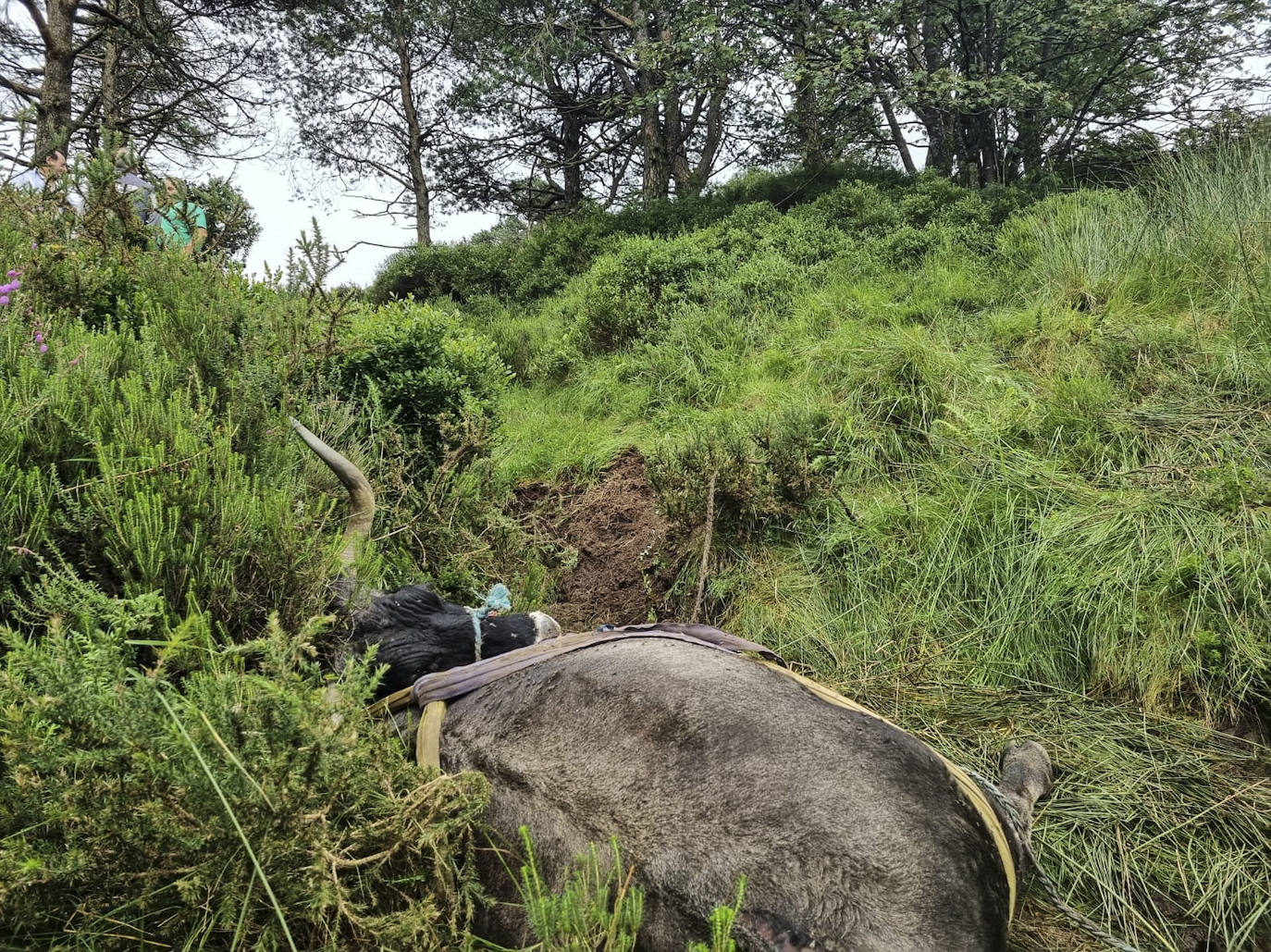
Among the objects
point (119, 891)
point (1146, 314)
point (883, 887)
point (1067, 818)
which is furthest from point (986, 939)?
point (1146, 314)

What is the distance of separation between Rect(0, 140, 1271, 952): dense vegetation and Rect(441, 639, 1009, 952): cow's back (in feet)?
0.88

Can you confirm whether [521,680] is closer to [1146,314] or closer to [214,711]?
[214,711]

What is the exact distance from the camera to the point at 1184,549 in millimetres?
3016

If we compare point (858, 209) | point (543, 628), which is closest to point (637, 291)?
point (858, 209)

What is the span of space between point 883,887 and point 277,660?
4.44ft

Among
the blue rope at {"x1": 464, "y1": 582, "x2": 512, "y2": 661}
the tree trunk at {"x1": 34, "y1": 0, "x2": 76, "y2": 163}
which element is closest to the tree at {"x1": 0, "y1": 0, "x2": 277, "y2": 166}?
the tree trunk at {"x1": 34, "y1": 0, "x2": 76, "y2": 163}

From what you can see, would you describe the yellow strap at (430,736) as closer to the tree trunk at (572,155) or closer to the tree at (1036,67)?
the tree at (1036,67)

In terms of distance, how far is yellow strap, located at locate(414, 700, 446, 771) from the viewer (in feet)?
7.02

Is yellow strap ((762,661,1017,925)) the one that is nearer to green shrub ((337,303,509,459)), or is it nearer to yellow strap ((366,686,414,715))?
yellow strap ((366,686,414,715))

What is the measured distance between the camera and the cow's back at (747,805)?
1.56m

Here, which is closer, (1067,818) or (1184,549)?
(1067,818)

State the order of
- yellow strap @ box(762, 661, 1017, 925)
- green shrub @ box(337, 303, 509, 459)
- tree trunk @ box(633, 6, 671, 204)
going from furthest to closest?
tree trunk @ box(633, 6, 671, 204) → green shrub @ box(337, 303, 509, 459) → yellow strap @ box(762, 661, 1017, 925)

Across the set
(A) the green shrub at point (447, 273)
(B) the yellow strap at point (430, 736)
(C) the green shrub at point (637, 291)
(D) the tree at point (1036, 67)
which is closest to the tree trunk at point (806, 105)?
(D) the tree at point (1036, 67)

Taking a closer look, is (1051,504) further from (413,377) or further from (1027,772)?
(413,377)
